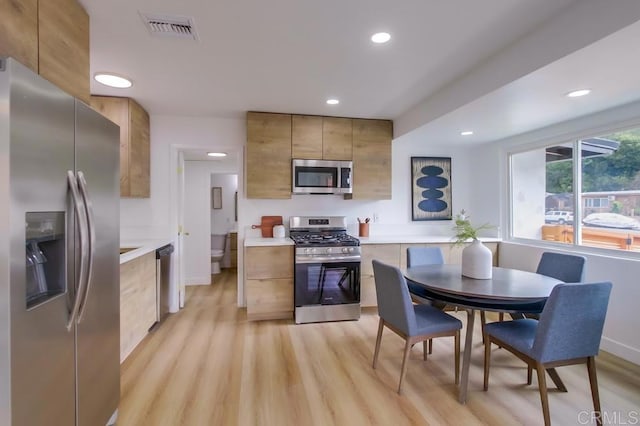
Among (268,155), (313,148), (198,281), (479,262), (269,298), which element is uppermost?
(313,148)

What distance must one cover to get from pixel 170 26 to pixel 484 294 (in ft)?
8.36

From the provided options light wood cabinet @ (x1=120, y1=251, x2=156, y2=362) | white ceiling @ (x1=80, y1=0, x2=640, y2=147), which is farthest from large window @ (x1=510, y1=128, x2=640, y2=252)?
light wood cabinet @ (x1=120, y1=251, x2=156, y2=362)

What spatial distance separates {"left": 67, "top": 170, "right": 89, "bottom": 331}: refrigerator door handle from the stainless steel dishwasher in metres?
2.08

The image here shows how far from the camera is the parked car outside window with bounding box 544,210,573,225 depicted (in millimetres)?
3322

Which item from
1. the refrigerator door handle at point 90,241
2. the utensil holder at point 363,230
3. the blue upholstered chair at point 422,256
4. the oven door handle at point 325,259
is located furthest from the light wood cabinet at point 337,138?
the refrigerator door handle at point 90,241

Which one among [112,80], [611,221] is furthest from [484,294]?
[112,80]

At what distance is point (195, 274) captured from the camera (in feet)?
16.5

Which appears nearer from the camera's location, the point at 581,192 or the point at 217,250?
the point at 581,192

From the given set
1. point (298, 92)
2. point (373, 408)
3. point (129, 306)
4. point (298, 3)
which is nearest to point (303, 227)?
point (298, 92)

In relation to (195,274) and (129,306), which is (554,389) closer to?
(129,306)

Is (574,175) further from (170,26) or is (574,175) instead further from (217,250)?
(217,250)

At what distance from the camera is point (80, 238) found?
50.8 inches

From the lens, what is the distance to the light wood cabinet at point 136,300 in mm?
2488

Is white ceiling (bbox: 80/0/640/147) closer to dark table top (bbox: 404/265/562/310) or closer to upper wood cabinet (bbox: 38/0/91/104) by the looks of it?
upper wood cabinet (bbox: 38/0/91/104)
